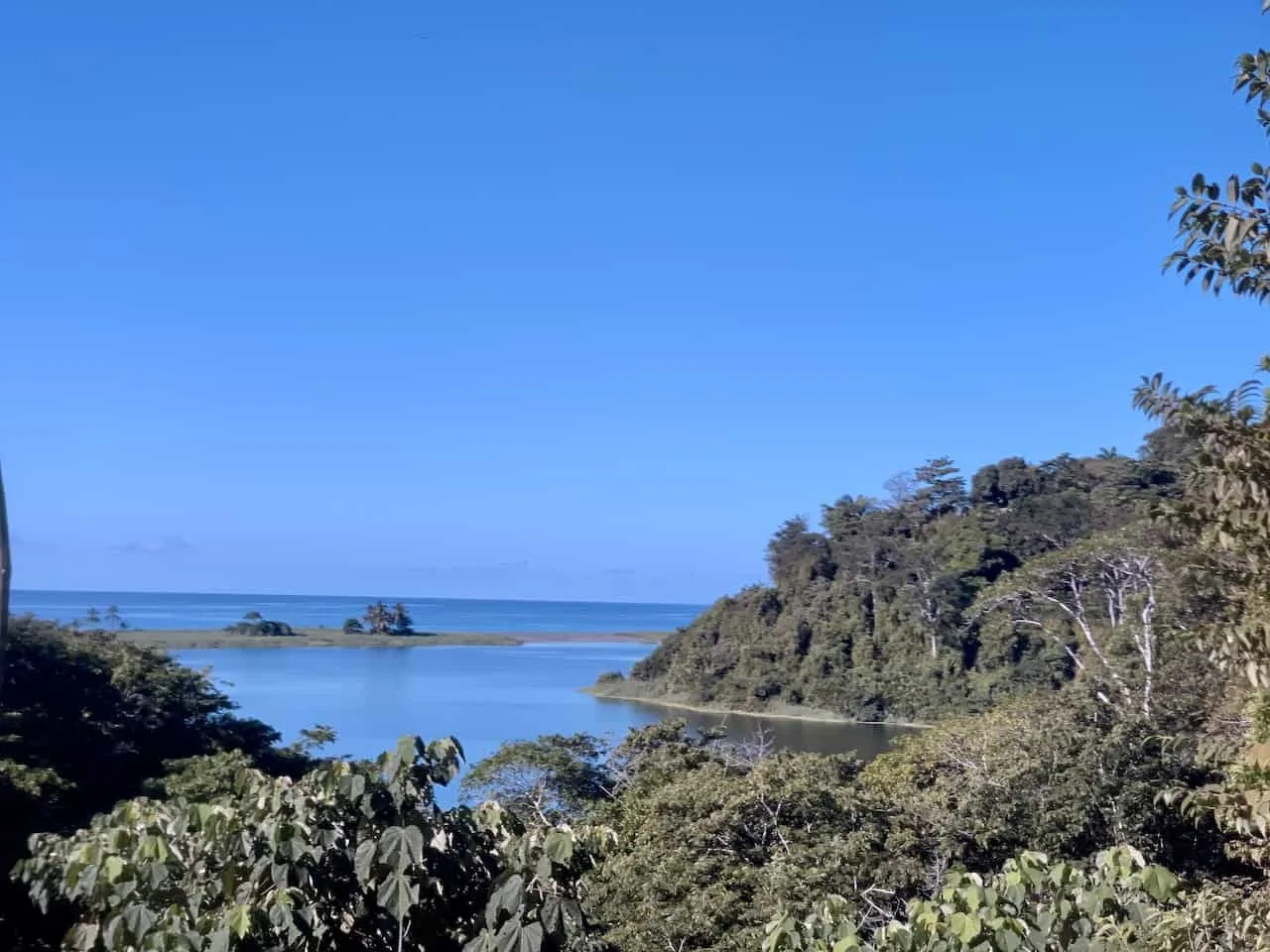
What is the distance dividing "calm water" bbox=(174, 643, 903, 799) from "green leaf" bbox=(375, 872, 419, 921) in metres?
12.1

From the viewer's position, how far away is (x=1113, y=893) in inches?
122

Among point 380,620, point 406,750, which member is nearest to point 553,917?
point 406,750

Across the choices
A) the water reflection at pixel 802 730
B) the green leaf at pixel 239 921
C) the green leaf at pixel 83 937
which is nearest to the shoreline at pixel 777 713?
the water reflection at pixel 802 730

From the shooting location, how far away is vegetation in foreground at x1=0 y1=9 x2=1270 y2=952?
2768mm

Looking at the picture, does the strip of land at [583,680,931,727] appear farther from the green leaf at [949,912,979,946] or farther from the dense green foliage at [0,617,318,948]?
the green leaf at [949,912,979,946]

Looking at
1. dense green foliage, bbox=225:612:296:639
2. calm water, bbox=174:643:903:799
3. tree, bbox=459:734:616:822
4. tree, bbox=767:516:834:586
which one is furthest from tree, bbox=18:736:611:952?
dense green foliage, bbox=225:612:296:639

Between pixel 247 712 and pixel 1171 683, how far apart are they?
81.8 ft

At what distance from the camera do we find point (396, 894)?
2850 millimetres

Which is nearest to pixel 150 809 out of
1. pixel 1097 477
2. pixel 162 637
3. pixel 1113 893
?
pixel 1113 893

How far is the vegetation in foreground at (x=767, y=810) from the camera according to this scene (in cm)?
277

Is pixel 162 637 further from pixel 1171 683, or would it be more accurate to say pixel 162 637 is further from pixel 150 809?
pixel 150 809

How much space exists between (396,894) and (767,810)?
6919 mm

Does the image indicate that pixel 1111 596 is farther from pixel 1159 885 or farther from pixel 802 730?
pixel 1159 885

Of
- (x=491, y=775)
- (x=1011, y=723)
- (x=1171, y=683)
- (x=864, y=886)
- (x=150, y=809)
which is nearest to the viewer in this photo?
(x=150, y=809)
